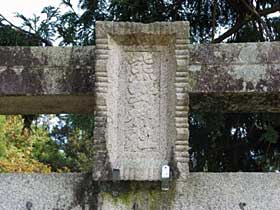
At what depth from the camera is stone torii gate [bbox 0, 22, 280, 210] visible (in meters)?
2.98

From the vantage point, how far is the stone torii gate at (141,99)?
9.79ft

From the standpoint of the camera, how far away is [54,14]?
4.32 m

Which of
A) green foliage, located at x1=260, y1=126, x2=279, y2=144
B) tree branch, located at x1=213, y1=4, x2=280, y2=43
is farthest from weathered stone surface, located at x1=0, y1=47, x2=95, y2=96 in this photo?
tree branch, located at x1=213, y1=4, x2=280, y2=43

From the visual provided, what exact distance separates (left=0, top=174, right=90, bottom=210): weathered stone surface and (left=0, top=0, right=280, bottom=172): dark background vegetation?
2.77 feet

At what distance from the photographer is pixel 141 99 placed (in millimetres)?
3039

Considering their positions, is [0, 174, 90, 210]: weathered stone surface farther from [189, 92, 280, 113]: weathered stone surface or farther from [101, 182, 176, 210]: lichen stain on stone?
[189, 92, 280, 113]: weathered stone surface

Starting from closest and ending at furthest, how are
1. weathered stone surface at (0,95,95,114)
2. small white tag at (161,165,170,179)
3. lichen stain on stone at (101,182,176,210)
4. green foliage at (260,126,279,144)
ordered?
small white tag at (161,165,170,179) → lichen stain on stone at (101,182,176,210) → weathered stone surface at (0,95,95,114) → green foliage at (260,126,279,144)

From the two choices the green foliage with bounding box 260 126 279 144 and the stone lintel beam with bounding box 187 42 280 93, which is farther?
the green foliage with bounding box 260 126 279 144

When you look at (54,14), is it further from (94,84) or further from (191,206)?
(191,206)

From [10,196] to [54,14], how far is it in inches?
61.9

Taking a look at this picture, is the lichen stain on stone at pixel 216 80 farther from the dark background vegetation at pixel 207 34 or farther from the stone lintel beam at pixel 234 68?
the dark background vegetation at pixel 207 34

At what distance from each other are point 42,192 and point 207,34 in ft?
6.35

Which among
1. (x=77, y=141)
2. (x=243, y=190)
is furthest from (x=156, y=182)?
(x=77, y=141)

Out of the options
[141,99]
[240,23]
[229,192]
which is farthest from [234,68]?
[240,23]
